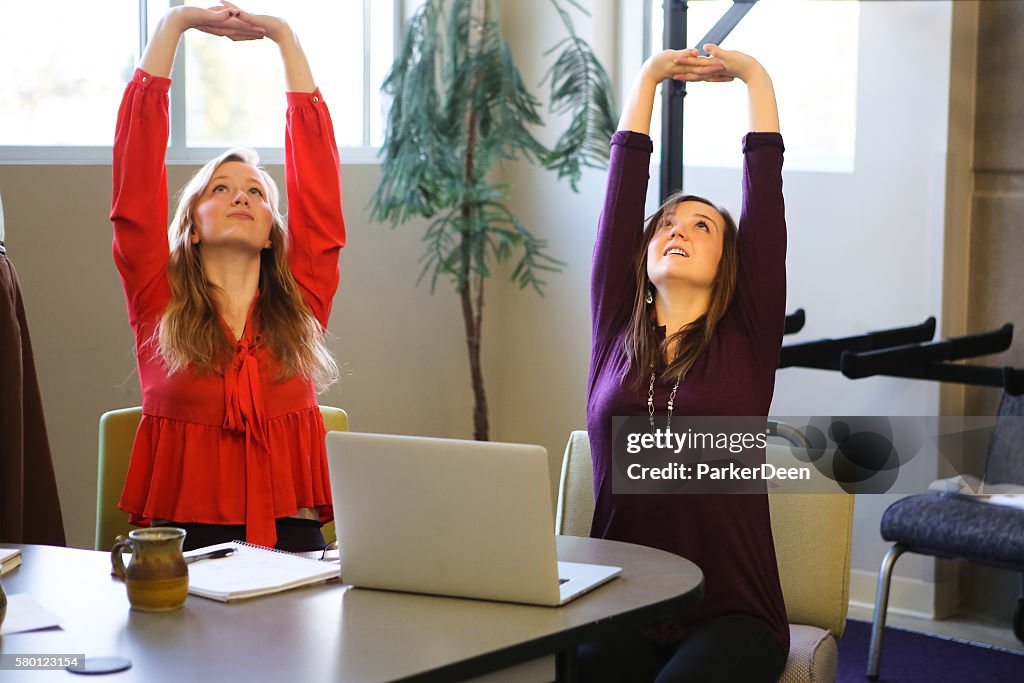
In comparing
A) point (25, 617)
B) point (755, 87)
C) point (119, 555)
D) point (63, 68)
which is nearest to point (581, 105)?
point (63, 68)

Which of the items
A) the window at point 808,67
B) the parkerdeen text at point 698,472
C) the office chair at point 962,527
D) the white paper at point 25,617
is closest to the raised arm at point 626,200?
the parkerdeen text at point 698,472

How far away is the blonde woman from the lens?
90.9 inches

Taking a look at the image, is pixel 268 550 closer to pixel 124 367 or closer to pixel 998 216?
pixel 124 367

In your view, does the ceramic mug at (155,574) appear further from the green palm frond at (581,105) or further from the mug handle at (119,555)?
the green palm frond at (581,105)

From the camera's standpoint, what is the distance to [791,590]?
7.39 ft

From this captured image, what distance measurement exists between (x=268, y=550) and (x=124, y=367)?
1560 millimetres

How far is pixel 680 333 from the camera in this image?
2.20 meters

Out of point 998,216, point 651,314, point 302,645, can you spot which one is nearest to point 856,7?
point 998,216

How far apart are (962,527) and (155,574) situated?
215cm

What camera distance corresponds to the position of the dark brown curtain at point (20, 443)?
2.43m

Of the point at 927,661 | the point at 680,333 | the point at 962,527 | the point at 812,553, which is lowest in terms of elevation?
the point at 927,661

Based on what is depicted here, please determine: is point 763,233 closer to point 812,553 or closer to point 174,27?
point 812,553

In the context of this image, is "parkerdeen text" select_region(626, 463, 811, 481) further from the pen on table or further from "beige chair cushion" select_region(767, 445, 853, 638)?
the pen on table

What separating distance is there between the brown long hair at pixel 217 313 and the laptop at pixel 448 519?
25.2 inches
